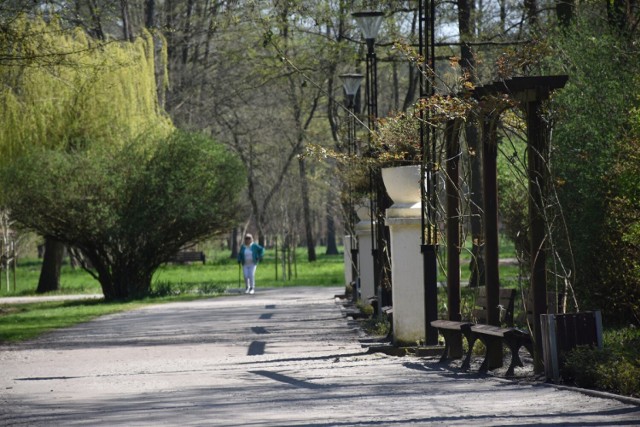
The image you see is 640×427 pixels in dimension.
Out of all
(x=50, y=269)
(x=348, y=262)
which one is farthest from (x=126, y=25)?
(x=348, y=262)

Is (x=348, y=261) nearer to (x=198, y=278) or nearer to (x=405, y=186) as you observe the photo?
(x=198, y=278)

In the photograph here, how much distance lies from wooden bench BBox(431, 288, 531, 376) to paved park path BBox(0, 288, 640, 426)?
0.31m

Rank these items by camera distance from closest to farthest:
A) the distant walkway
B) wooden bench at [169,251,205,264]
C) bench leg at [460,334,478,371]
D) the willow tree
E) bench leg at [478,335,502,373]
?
bench leg at [478,335,502,373]
bench leg at [460,334,478,371]
the willow tree
the distant walkway
wooden bench at [169,251,205,264]

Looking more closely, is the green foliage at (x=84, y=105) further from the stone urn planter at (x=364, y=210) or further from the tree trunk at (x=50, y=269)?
the stone urn planter at (x=364, y=210)

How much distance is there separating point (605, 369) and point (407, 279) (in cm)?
607

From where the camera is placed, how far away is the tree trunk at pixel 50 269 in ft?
140

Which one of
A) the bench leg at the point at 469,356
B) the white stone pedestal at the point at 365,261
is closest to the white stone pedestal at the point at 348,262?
the white stone pedestal at the point at 365,261

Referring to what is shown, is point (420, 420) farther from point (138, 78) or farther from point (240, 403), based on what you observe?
point (138, 78)

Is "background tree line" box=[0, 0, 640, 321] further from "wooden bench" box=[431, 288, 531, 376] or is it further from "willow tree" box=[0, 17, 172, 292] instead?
"willow tree" box=[0, 17, 172, 292]

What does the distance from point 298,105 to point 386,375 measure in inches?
1566

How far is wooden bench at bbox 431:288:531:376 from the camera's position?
513 inches

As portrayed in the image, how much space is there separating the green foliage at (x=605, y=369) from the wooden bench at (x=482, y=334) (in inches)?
38.8

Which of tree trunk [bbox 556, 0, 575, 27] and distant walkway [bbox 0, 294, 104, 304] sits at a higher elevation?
tree trunk [bbox 556, 0, 575, 27]

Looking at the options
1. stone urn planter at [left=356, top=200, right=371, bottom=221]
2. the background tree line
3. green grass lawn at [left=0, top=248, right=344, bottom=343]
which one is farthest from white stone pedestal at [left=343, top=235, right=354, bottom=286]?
green grass lawn at [left=0, top=248, right=344, bottom=343]
